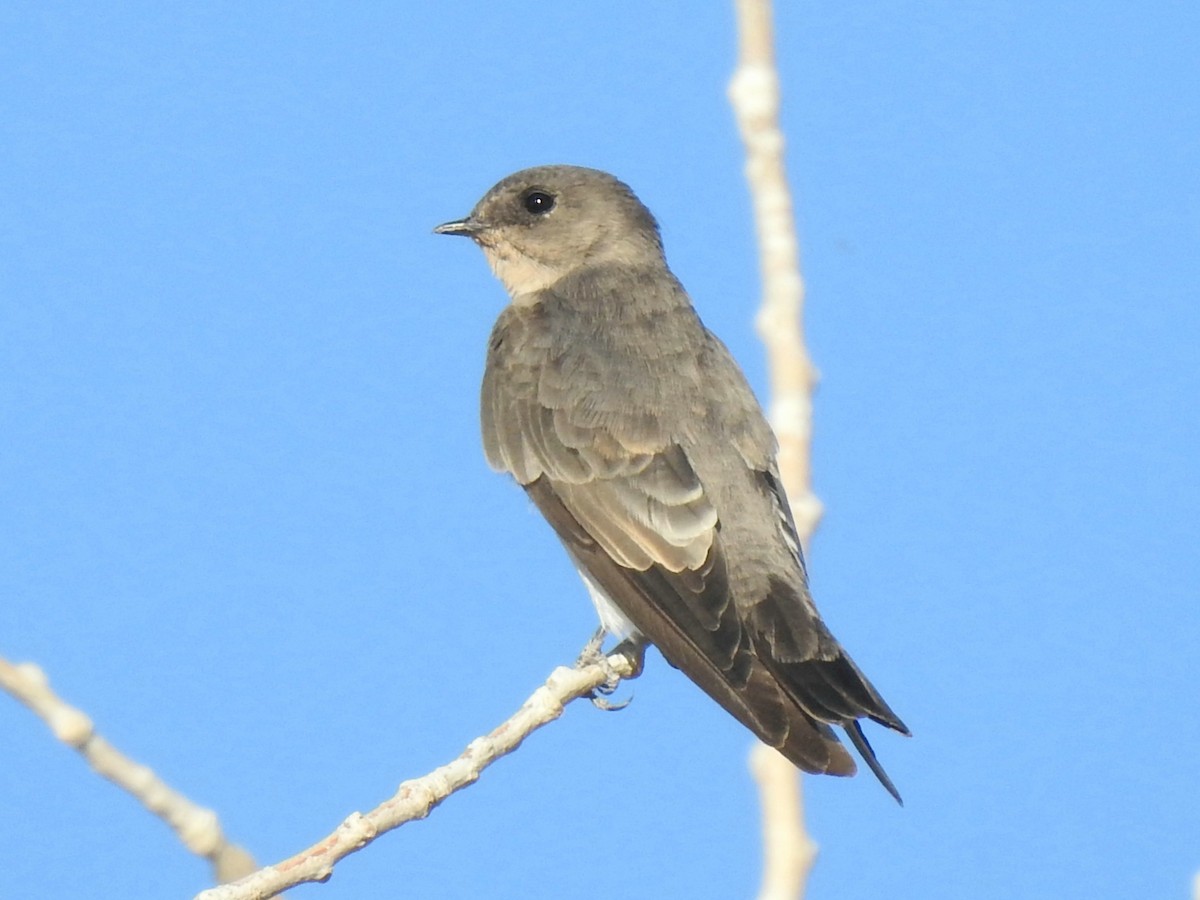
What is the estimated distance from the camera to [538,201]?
22.8 ft

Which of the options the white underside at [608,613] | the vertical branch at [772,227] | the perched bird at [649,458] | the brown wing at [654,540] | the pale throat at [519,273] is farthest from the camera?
the pale throat at [519,273]

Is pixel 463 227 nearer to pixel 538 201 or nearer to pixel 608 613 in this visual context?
pixel 538 201

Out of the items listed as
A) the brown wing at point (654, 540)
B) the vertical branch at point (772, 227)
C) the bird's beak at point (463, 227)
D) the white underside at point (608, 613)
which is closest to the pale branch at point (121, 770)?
the vertical branch at point (772, 227)

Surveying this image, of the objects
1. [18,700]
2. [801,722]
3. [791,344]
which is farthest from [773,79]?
[18,700]

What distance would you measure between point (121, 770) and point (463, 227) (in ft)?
13.1

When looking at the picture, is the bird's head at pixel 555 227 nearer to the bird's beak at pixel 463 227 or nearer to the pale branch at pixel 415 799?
the bird's beak at pixel 463 227

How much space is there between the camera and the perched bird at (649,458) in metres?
4.98

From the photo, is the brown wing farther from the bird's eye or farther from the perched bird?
the bird's eye

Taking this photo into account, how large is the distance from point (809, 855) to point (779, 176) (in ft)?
5.60

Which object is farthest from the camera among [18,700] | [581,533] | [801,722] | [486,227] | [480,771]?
[486,227]

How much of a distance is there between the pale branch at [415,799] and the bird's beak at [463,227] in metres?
2.64

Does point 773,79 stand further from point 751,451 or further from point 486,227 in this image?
point 486,227

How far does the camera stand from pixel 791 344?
4230mm

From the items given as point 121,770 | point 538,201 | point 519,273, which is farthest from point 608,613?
point 121,770
